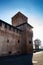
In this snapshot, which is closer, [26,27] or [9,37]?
[9,37]

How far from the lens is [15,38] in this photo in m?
16.1

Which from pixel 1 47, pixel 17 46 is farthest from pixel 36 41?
pixel 1 47

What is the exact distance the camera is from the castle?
43.4ft

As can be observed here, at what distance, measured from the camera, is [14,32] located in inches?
632

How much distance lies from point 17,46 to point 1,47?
451 centimetres

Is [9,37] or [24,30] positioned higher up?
[24,30]

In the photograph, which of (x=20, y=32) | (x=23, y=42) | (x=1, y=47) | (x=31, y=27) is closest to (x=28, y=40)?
(x=23, y=42)

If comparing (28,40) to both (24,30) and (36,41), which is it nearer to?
(24,30)

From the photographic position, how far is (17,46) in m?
16.4

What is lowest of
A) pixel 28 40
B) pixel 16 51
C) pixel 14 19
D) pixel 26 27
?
pixel 16 51

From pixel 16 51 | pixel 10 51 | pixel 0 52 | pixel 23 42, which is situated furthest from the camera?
pixel 23 42

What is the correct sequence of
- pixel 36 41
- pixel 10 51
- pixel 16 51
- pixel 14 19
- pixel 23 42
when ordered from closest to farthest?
pixel 10 51 → pixel 16 51 → pixel 23 42 → pixel 14 19 → pixel 36 41

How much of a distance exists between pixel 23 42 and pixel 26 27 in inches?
135

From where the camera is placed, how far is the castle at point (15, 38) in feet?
43.4
